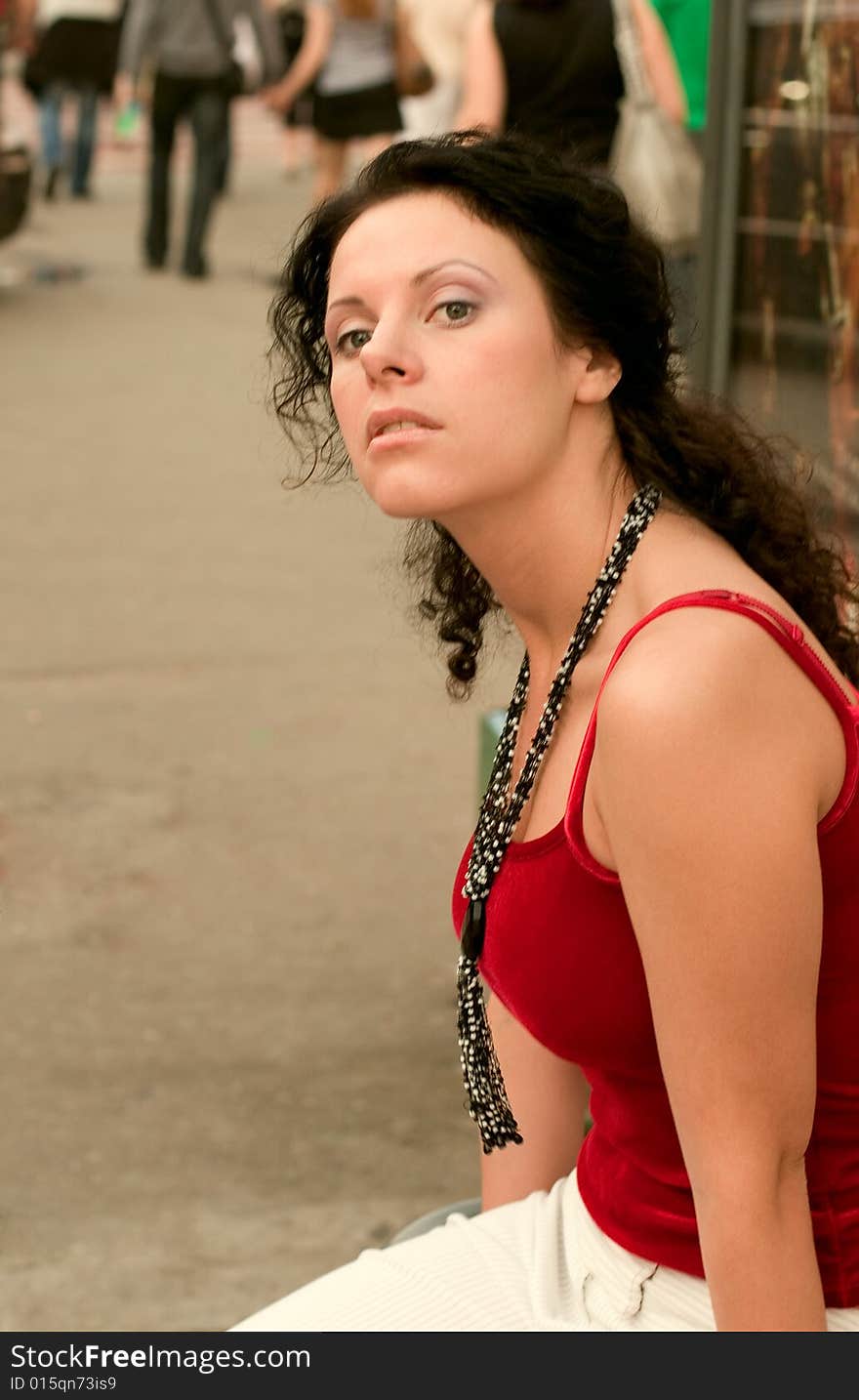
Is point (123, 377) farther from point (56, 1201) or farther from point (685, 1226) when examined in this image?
point (685, 1226)

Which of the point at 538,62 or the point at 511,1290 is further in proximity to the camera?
the point at 538,62

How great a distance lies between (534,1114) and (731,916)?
2.40 ft

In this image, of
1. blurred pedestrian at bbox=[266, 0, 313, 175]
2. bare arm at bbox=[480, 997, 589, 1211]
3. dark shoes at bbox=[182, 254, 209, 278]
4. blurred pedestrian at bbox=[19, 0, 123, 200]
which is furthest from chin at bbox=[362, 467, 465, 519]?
blurred pedestrian at bbox=[19, 0, 123, 200]

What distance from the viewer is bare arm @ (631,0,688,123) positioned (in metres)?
6.16

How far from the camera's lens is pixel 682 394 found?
217 cm

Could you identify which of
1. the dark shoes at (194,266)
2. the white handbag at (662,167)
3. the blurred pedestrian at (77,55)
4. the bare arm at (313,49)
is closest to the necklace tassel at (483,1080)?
the white handbag at (662,167)

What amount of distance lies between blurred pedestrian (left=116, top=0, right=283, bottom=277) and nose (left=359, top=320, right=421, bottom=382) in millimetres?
10535

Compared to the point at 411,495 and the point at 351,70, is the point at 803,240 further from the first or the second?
the point at 351,70

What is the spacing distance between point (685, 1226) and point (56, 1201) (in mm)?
1657

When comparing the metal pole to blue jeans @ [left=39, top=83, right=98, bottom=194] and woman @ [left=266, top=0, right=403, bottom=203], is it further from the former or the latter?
blue jeans @ [left=39, top=83, right=98, bottom=194]

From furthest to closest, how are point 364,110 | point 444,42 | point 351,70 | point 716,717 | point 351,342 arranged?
point 364,110, point 351,70, point 444,42, point 351,342, point 716,717

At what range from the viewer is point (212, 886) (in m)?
4.40

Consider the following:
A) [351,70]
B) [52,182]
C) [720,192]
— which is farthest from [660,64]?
[52,182]
